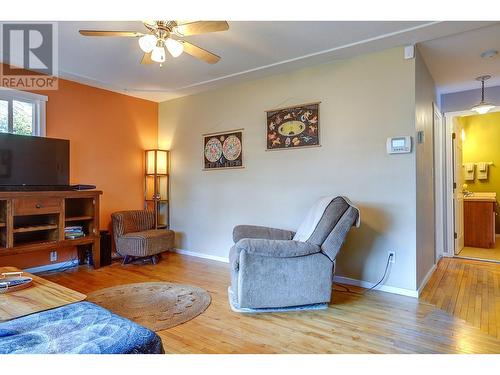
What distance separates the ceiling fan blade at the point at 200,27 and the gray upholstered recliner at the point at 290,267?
161cm

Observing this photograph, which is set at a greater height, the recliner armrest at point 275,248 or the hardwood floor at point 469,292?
the recliner armrest at point 275,248

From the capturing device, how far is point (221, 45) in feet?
9.78

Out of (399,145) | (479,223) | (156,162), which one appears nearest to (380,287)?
(399,145)

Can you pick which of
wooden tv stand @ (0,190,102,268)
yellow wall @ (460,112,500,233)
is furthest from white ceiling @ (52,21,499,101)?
yellow wall @ (460,112,500,233)

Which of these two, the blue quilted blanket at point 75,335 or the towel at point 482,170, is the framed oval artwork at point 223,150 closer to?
the blue quilted blanket at point 75,335

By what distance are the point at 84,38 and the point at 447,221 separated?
5.09 meters

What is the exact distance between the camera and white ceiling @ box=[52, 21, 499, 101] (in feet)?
8.52

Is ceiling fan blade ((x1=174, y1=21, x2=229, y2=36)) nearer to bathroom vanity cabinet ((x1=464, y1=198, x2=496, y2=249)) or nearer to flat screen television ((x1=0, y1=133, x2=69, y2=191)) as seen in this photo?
flat screen television ((x1=0, y1=133, x2=69, y2=191))

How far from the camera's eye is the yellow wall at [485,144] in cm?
598

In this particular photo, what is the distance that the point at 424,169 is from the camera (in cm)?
326

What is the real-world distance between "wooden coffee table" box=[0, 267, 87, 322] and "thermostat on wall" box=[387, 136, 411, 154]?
282 cm

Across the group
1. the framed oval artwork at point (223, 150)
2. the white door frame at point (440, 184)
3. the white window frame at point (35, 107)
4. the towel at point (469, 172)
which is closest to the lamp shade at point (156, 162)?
the framed oval artwork at point (223, 150)

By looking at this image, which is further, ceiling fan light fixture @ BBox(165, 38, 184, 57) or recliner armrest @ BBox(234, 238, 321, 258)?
recliner armrest @ BBox(234, 238, 321, 258)
